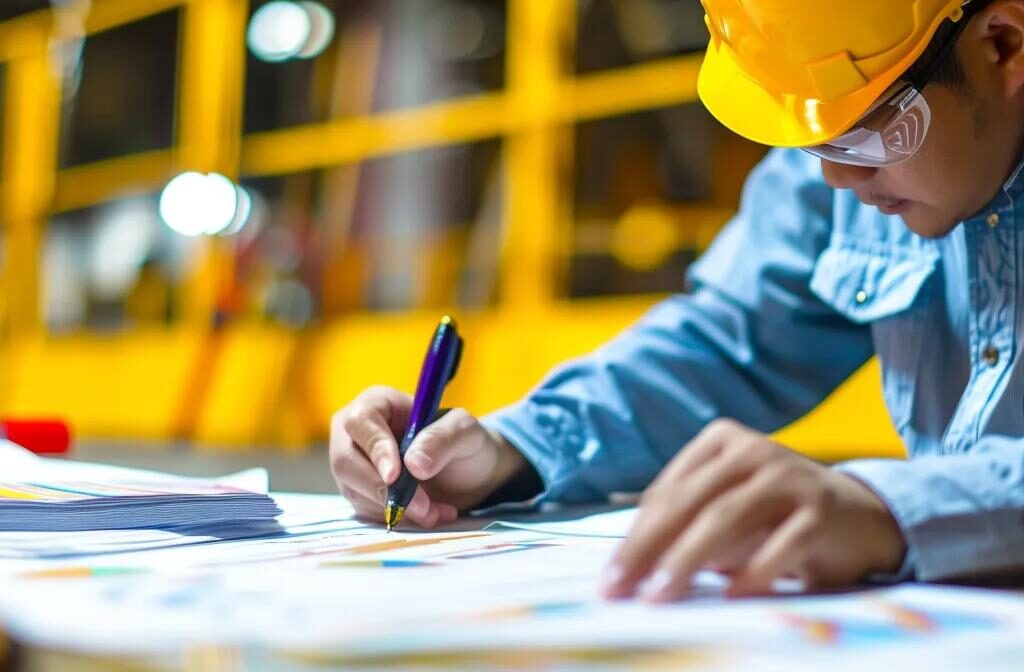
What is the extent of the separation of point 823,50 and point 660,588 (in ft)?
1.39

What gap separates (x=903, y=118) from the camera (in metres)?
0.82

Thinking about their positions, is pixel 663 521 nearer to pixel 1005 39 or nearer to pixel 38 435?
pixel 1005 39

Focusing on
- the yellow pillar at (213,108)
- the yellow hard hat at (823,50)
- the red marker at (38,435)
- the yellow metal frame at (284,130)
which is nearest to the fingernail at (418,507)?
the yellow hard hat at (823,50)

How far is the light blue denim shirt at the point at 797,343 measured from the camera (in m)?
0.95

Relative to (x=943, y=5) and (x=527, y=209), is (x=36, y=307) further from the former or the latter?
(x=943, y=5)

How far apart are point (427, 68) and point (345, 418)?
14.7 feet

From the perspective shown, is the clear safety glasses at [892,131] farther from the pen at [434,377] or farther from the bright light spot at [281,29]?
the bright light spot at [281,29]

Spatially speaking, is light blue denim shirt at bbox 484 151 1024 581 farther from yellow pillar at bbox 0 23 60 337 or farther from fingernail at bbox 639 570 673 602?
yellow pillar at bbox 0 23 60 337

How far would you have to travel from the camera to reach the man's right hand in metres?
0.92

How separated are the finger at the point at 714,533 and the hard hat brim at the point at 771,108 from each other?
0.34 m

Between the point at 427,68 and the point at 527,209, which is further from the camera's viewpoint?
the point at 427,68

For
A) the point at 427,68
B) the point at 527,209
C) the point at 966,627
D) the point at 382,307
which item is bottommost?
the point at 966,627

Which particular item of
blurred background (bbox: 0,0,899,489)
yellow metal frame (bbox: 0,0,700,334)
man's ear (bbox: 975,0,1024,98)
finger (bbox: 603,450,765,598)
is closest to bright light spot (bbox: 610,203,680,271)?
blurred background (bbox: 0,0,899,489)

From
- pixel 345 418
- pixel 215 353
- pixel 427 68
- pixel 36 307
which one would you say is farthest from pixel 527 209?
pixel 36 307
